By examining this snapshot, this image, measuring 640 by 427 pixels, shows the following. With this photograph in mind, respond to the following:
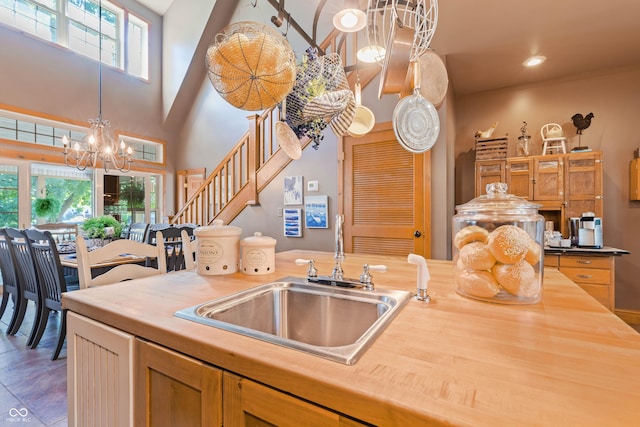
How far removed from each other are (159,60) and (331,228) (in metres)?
5.69

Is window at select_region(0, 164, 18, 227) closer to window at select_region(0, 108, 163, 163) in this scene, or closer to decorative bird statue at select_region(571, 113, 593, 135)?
window at select_region(0, 108, 163, 163)

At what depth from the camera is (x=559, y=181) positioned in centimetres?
310

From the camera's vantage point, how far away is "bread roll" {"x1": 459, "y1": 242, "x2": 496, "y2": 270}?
94 cm

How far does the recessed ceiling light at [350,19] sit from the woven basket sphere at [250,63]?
565 mm

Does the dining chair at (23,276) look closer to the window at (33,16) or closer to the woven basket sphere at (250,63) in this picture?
the woven basket sphere at (250,63)

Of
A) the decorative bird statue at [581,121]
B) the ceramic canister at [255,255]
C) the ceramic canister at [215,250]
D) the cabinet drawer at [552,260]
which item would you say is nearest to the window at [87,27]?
A: the ceramic canister at [215,250]

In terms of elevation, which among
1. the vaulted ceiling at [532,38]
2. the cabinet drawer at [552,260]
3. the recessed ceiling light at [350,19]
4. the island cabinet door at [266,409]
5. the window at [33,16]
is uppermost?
the window at [33,16]

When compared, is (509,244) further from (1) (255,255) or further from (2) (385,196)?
(2) (385,196)

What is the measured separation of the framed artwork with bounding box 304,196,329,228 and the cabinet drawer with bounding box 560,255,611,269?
2.40 m

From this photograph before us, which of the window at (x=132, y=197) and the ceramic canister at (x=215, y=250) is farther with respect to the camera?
the window at (x=132, y=197)

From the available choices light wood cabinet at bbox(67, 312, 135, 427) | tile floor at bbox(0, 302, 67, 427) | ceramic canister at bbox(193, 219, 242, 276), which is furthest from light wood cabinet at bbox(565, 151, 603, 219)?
tile floor at bbox(0, 302, 67, 427)

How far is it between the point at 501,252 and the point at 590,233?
286 cm

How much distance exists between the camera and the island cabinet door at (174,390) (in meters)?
0.69

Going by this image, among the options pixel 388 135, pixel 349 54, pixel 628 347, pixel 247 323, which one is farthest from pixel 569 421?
pixel 349 54
